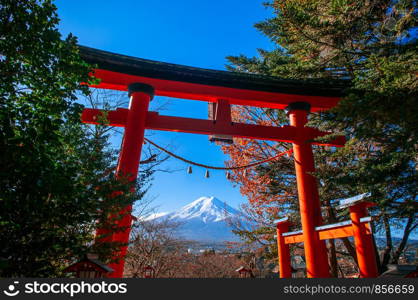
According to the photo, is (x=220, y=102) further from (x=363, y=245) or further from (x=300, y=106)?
(x=363, y=245)

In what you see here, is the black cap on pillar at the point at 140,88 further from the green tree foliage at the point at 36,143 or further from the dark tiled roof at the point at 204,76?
the green tree foliage at the point at 36,143

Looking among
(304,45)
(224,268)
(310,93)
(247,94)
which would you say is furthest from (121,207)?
(224,268)

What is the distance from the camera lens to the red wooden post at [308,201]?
14.6ft

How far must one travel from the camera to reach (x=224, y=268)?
42.2ft

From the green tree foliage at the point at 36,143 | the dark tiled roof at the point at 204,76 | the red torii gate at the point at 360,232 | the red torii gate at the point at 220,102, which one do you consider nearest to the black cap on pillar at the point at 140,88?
the red torii gate at the point at 220,102

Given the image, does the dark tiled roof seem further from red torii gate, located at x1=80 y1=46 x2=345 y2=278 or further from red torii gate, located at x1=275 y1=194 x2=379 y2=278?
red torii gate, located at x1=275 y1=194 x2=379 y2=278

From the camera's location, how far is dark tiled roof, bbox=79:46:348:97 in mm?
4453

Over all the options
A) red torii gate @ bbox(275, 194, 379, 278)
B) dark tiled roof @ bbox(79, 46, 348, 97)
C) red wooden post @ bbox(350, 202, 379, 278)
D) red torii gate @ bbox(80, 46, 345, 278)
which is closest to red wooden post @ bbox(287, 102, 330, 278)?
red torii gate @ bbox(80, 46, 345, 278)

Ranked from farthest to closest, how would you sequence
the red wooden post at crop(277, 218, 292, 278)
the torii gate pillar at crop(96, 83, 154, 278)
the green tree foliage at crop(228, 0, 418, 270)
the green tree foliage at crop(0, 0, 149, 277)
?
the red wooden post at crop(277, 218, 292, 278) < the torii gate pillar at crop(96, 83, 154, 278) < the green tree foliage at crop(228, 0, 418, 270) < the green tree foliage at crop(0, 0, 149, 277)

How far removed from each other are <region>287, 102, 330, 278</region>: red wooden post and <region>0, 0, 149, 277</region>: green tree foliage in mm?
3858

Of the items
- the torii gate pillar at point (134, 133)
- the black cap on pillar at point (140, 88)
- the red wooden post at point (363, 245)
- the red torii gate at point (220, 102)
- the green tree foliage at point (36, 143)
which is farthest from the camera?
the black cap on pillar at point (140, 88)

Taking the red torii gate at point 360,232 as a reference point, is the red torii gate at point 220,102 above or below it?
above

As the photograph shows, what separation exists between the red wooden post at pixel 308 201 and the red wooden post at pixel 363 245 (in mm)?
875

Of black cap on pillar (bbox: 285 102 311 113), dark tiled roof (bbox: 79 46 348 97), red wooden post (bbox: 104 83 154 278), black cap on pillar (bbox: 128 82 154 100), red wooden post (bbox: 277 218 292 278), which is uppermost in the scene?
dark tiled roof (bbox: 79 46 348 97)
